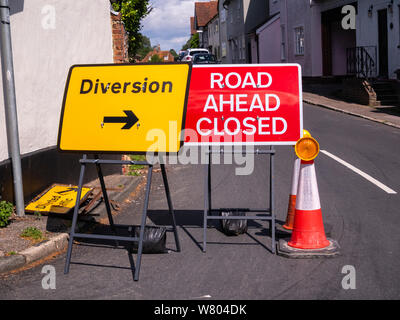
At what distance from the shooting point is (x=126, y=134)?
5699 mm

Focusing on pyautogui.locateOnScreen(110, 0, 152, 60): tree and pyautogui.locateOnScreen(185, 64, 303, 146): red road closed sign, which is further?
pyautogui.locateOnScreen(110, 0, 152, 60): tree

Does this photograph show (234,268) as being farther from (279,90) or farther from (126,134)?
(279,90)

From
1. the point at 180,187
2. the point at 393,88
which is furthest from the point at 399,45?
the point at 180,187

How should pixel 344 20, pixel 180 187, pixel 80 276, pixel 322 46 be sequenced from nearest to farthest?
pixel 80 276 < pixel 180 187 < pixel 344 20 < pixel 322 46

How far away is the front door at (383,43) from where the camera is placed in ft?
75.0

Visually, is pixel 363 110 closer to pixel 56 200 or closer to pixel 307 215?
pixel 56 200

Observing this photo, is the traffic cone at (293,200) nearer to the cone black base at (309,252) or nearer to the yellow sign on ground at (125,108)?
the cone black base at (309,252)

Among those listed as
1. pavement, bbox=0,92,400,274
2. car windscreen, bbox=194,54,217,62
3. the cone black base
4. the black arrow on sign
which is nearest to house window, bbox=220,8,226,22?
car windscreen, bbox=194,54,217,62

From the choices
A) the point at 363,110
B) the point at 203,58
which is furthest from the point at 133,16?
the point at 203,58

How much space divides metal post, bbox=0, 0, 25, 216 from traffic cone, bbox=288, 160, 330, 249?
3.37m

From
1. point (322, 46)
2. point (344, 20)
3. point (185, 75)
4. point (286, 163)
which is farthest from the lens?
point (322, 46)

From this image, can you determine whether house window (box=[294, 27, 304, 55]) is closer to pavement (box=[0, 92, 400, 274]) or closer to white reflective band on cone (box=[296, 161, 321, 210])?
pavement (box=[0, 92, 400, 274])

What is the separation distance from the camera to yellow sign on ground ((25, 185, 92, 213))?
24.1ft

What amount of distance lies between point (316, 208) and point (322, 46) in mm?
24974
